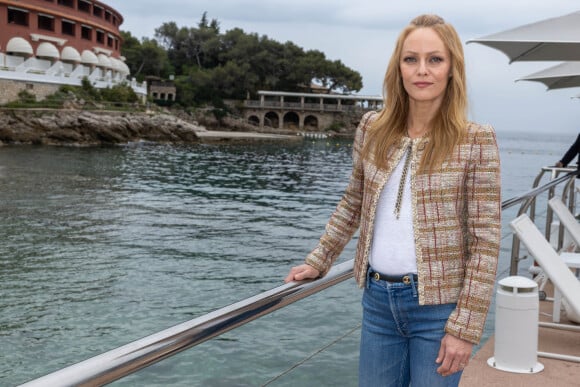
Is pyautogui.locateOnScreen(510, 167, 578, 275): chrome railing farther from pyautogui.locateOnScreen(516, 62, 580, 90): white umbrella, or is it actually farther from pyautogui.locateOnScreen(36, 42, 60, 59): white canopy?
pyautogui.locateOnScreen(36, 42, 60, 59): white canopy

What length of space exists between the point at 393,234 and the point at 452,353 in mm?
341

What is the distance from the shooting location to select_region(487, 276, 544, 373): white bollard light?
3619mm

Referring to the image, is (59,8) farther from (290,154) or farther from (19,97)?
(290,154)

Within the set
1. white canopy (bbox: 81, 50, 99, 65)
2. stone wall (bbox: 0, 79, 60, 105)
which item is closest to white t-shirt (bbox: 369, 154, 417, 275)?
stone wall (bbox: 0, 79, 60, 105)

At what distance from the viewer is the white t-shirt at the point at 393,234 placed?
1813mm

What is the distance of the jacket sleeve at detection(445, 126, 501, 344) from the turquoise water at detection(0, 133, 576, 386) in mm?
816

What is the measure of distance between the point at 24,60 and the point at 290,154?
2038 centimetres

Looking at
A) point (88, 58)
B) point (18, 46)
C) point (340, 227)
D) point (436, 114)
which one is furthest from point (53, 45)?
point (436, 114)

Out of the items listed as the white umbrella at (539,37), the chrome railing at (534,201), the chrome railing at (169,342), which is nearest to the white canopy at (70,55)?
the chrome railing at (534,201)

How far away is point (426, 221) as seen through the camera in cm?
179

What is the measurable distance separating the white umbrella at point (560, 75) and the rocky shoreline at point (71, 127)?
3992cm

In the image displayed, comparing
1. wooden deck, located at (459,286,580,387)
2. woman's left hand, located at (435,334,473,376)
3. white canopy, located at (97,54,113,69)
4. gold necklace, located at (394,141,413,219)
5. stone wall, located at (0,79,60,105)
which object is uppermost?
white canopy, located at (97,54,113,69)

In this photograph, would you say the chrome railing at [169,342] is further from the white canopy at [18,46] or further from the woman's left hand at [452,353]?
the white canopy at [18,46]

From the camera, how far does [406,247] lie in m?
1.82
